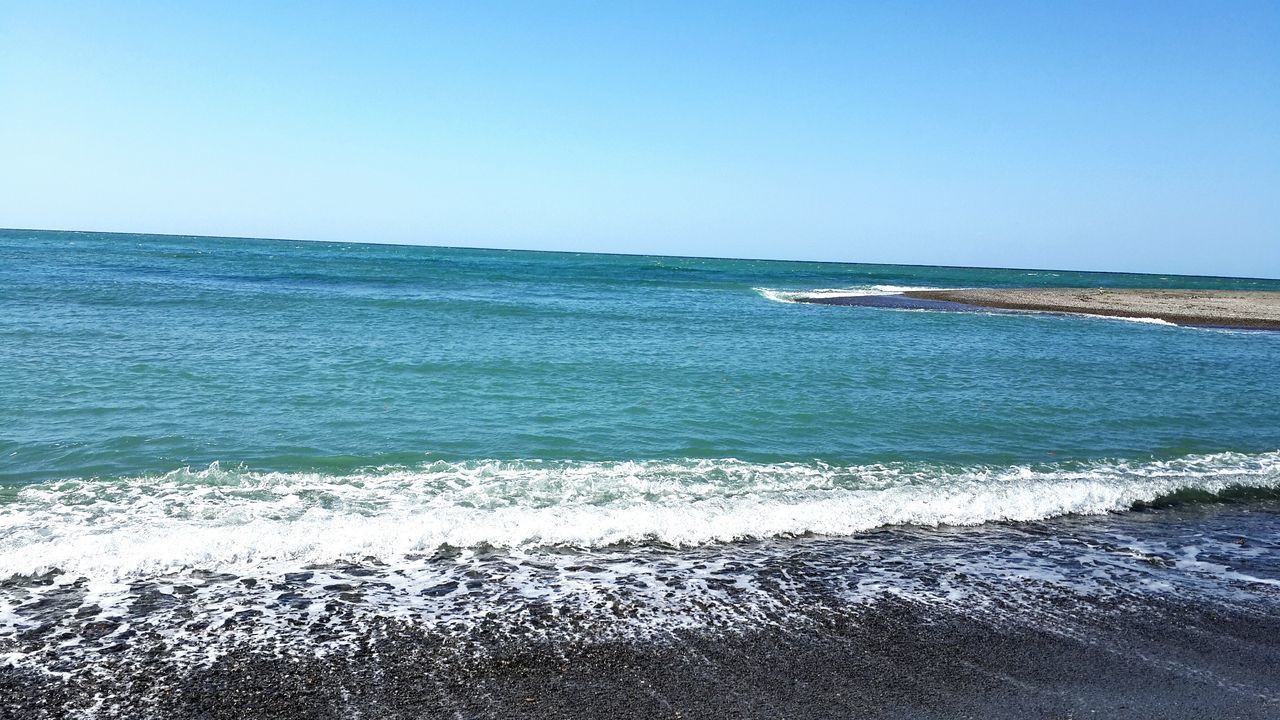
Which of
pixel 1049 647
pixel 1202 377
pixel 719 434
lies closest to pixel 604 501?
pixel 719 434

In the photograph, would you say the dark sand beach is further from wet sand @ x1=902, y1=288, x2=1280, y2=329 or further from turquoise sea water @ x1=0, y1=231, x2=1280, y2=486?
turquoise sea water @ x1=0, y1=231, x2=1280, y2=486

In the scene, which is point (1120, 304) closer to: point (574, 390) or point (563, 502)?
point (574, 390)

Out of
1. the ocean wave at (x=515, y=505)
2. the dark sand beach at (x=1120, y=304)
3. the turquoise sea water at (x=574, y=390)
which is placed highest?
the dark sand beach at (x=1120, y=304)

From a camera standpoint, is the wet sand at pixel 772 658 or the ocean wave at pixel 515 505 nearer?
the wet sand at pixel 772 658

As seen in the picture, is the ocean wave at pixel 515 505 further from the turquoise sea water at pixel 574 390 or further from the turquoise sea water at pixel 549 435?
the turquoise sea water at pixel 574 390

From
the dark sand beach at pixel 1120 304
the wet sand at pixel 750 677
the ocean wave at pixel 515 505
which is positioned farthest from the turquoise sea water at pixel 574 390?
the dark sand beach at pixel 1120 304

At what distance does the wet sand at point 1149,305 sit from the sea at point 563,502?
68.6ft

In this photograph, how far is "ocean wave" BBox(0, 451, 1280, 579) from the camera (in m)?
7.62

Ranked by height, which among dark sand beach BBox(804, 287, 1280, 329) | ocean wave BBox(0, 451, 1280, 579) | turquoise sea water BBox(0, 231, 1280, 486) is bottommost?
ocean wave BBox(0, 451, 1280, 579)

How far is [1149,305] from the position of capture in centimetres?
4809

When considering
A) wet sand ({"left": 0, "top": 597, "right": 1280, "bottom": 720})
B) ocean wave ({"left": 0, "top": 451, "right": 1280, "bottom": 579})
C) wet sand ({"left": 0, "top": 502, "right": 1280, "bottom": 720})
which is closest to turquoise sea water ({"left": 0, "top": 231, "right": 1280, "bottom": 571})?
ocean wave ({"left": 0, "top": 451, "right": 1280, "bottom": 579})

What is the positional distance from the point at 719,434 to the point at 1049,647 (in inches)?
310

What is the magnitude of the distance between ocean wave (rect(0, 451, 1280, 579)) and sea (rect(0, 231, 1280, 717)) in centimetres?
5

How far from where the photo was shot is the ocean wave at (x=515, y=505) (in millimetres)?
7617
